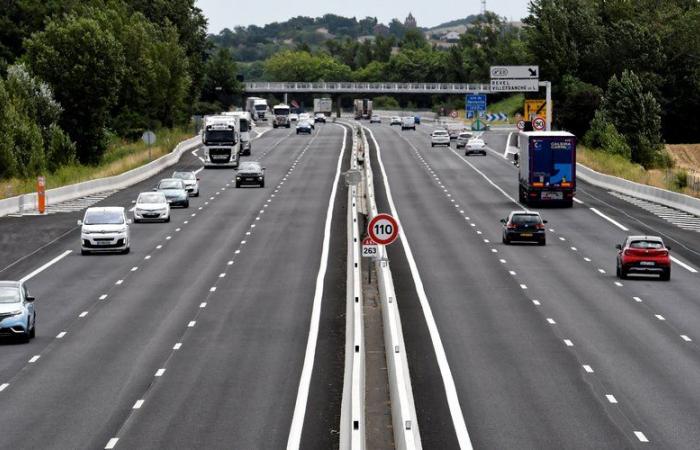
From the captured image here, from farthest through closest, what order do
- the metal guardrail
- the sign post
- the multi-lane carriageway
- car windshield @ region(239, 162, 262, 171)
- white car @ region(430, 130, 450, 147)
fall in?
white car @ region(430, 130, 450, 147) < car windshield @ region(239, 162, 262, 171) < the sign post < the multi-lane carriageway < the metal guardrail

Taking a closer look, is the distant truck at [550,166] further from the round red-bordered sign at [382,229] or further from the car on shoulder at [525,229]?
the round red-bordered sign at [382,229]

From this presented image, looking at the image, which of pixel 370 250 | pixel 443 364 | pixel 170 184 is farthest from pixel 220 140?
pixel 443 364

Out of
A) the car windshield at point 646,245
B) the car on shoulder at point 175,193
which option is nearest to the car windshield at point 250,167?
the car on shoulder at point 175,193

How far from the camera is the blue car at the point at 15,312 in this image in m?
30.1

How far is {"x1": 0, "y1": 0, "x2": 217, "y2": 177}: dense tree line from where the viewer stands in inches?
3401

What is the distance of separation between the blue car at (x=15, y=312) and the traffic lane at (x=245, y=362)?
140 inches

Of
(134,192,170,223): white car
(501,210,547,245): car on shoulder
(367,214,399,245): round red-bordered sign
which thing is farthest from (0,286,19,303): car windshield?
(134,192,170,223): white car

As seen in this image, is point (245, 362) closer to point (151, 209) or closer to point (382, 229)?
point (382, 229)

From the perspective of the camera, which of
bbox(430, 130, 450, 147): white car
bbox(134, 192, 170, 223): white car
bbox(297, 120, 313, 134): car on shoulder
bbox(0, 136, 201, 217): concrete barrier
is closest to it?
bbox(134, 192, 170, 223): white car

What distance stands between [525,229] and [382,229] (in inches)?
777

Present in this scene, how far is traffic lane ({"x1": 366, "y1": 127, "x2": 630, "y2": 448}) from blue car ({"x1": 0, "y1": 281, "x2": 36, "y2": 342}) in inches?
334

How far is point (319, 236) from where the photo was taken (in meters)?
53.3

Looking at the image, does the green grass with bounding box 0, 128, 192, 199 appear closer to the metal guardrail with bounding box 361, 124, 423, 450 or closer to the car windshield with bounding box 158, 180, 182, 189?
the car windshield with bounding box 158, 180, 182, 189

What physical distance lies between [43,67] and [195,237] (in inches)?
2058
